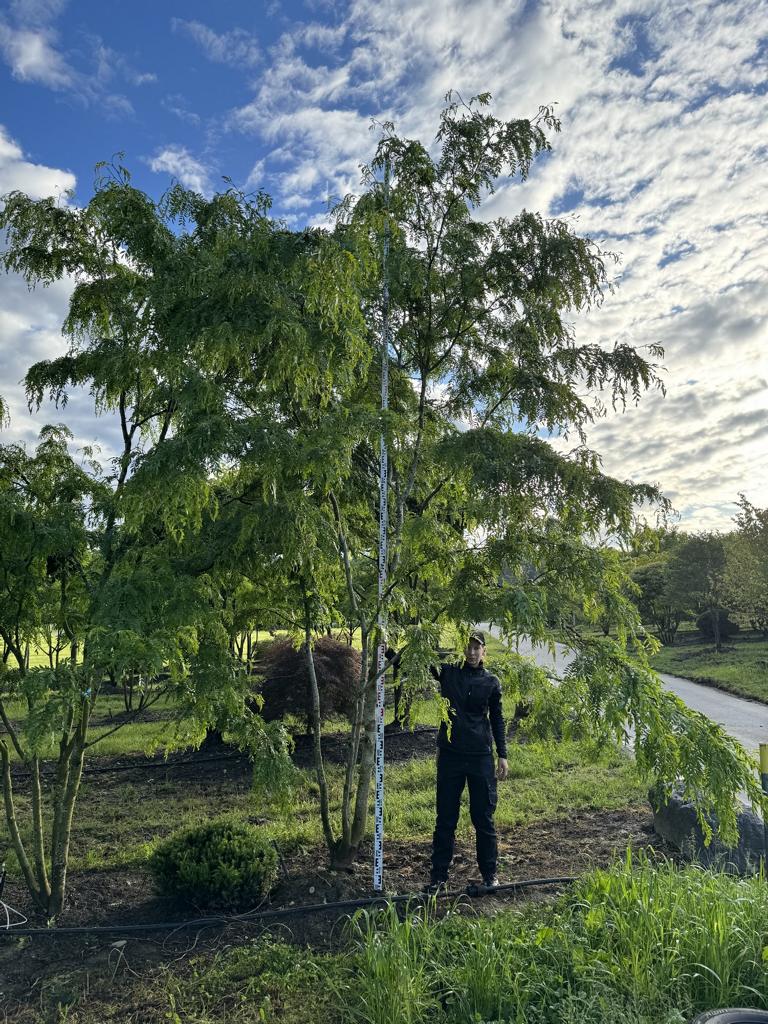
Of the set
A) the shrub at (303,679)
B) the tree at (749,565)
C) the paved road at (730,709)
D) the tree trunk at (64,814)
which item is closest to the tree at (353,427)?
the tree trunk at (64,814)

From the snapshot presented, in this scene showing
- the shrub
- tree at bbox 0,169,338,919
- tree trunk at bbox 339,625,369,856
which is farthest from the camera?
the shrub

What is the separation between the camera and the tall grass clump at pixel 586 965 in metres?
2.88

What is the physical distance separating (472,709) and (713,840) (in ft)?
6.84

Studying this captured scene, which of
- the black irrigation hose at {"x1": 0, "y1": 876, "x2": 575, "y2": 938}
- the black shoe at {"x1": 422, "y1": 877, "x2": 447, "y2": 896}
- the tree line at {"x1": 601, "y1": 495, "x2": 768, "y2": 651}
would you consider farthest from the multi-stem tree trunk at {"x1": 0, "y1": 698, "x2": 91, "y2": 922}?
the tree line at {"x1": 601, "y1": 495, "x2": 768, "y2": 651}

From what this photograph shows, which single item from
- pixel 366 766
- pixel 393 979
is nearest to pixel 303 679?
pixel 366 766

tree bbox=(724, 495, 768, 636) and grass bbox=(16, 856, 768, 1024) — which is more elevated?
tree bbox=(724, 495, 768, 636)

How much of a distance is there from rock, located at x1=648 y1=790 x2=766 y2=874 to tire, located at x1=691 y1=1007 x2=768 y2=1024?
1938 millimetres

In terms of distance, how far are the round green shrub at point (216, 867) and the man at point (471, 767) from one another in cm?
116

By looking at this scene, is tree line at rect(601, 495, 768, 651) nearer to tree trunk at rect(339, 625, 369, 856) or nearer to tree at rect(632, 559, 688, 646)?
tree at rect(632, 559, 688, 646)

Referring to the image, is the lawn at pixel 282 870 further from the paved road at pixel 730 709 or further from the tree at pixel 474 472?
the paved road at pixel 730 709

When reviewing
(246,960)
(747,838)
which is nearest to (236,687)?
(246,960)

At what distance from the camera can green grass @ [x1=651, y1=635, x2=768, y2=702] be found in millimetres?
15352

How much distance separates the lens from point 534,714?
453cm

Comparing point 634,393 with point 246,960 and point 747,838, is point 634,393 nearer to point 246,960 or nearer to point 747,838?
point 747,838
